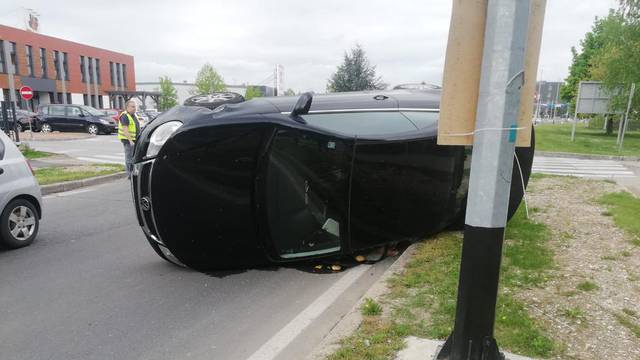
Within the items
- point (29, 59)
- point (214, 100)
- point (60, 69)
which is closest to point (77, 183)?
point (214, 100)

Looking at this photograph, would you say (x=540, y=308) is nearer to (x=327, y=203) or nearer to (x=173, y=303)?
(x=327, y=203)

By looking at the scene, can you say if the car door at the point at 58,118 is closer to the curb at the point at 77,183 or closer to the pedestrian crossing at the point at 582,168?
the curb at the point at 77,183

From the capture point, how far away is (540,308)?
364 centimetres

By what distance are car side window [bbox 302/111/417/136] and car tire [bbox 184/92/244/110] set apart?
0.80 metres

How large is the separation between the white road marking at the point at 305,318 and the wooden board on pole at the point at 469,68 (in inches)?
78.6

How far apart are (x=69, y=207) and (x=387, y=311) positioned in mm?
6759

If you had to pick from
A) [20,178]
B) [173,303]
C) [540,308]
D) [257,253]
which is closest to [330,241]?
[257,253]

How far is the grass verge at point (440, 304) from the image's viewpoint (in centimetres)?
307

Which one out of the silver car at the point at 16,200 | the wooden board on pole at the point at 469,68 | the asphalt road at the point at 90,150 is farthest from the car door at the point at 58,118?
the wooden board on pole at the point at 469,68

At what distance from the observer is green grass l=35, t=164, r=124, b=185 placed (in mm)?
10097

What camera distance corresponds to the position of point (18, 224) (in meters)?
5.74

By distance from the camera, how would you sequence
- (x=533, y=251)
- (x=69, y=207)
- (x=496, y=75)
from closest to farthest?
(x=496, y=75) < (x=533, y=251) < (x=69, y=207)

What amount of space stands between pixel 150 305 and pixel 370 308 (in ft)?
6.59

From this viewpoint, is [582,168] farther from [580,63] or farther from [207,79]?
[207,79]
